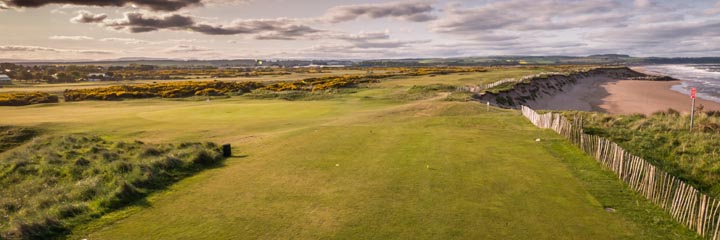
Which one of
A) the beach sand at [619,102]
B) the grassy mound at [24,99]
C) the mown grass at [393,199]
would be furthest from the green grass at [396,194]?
the grassy mound at [24,99]

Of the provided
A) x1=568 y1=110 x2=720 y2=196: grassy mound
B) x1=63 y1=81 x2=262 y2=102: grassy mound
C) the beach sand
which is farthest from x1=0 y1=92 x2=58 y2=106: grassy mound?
the beach sand

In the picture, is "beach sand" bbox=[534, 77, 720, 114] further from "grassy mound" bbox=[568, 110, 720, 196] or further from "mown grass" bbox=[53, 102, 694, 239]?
"mown grass" bbox=[53, 102, 694, 239]

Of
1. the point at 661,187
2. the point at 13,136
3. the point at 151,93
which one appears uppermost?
the point at 151,93

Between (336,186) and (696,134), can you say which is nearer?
(336,186)

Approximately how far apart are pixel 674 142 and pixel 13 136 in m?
40.4

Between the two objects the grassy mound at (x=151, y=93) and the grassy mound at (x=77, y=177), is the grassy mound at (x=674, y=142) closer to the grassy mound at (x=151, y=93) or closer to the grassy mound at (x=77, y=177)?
the grassy mound at (x=77, y=177)

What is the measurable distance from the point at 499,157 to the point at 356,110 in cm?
2286

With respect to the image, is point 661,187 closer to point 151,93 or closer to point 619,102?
point 619,102

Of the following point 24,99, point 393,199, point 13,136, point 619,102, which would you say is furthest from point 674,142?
point 24,99

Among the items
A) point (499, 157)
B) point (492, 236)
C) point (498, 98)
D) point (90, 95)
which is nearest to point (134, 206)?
point (492, 236)

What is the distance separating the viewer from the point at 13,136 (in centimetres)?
3025

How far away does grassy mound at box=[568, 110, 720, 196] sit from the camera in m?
16.8

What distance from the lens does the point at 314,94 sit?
60906 millimetres

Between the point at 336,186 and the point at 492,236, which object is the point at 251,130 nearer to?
the point at 336,186
